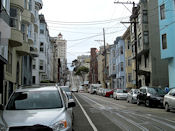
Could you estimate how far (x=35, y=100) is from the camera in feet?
23.0

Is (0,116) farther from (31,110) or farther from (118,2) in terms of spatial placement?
(118,2)

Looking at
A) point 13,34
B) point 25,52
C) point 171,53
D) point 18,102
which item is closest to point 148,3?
point 171,53

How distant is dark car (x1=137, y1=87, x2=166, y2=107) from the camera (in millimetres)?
19422

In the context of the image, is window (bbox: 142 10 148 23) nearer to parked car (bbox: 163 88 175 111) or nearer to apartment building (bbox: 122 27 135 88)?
apartment building (bbox: 122 27 135 88)

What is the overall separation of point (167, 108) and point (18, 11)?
46.5ft

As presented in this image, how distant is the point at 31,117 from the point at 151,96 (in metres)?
15.6

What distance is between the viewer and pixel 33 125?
528 cm

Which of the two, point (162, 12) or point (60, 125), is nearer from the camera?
point (60, 125)

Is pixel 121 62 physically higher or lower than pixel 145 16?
lower

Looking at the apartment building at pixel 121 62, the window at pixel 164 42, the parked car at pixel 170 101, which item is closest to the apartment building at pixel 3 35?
the parked car at pixel 170 101

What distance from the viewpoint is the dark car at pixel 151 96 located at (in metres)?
19.4

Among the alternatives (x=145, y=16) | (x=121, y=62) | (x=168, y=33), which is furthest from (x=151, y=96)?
(x=121, y=62)

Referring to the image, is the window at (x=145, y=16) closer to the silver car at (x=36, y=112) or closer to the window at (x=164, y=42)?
the window at (x=164, y=42)

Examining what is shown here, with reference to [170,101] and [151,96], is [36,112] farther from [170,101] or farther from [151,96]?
[151,96]
